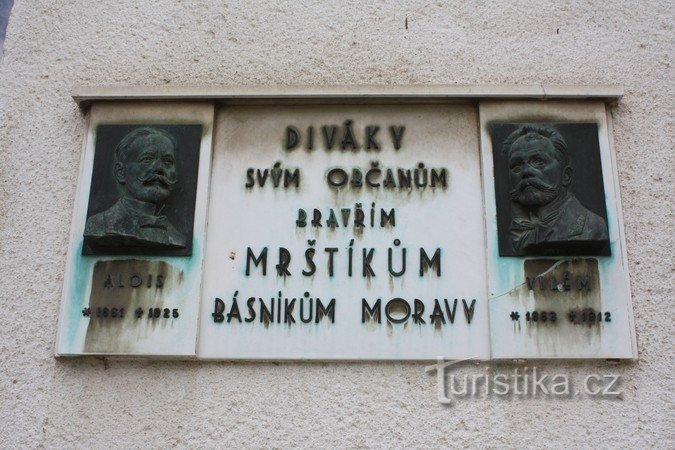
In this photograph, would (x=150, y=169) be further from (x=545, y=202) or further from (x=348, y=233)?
(x=545, y=202)

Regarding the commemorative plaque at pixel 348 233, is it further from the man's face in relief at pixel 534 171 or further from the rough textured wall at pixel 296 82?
the rough textured wall at pixel 296 82

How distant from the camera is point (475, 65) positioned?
144 inches

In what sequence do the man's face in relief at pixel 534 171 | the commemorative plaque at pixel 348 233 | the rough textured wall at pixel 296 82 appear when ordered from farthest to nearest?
the man's face in relief at pixel 534 171
the commemorative plaque at pixel 348 233
the rough textured wall at pixel 296 82

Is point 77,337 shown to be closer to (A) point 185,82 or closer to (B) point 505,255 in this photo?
(A) point 185,82

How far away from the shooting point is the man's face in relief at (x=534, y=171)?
3.28 m

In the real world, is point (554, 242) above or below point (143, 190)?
below

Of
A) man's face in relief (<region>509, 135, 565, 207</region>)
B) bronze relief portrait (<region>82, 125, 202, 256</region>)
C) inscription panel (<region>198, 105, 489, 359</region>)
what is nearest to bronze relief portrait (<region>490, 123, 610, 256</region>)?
man's face in relief (<region>509, 135, 565, 207</region>)

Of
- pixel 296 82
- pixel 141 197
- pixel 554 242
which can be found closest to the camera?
pixel 554 242

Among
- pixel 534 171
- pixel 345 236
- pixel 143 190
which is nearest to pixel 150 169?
pixel 143 190

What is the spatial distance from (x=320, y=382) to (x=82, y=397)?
1.08 metres

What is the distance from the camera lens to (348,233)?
11.0ft

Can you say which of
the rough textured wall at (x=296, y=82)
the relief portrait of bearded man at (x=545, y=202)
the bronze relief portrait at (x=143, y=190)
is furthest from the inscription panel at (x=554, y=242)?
the bronze relief portrait at (x=143, y=190)

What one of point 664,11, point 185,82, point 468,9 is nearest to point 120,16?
point 185,82

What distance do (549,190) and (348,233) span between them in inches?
38.1
